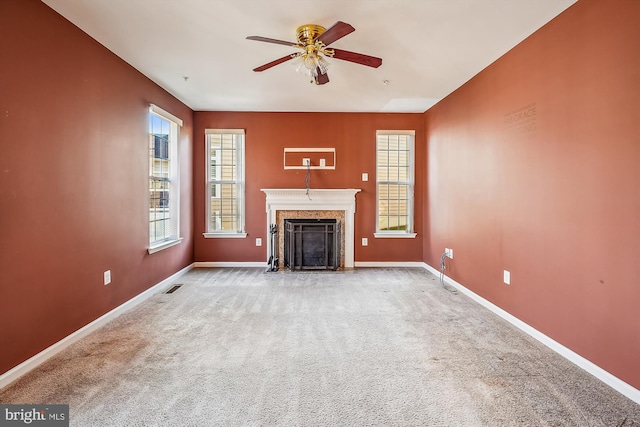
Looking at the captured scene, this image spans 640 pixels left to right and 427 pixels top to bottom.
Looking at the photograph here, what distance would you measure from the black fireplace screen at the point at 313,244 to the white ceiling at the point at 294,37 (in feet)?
6.45

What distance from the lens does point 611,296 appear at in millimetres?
2059

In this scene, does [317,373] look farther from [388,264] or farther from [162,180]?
[388,264]

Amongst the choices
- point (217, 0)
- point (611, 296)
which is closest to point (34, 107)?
point (217, 0)

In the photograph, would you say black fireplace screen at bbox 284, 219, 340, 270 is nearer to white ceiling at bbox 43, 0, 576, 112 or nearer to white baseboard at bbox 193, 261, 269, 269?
white baseboard at bbox 193, 261, 269, 269

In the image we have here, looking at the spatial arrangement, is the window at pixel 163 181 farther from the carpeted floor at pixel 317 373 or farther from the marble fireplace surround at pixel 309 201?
the marble fireplace surround at pixel 309 201

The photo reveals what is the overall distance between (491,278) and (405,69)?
2382 millimetres

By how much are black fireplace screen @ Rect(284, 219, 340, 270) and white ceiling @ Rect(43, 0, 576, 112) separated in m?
1.97

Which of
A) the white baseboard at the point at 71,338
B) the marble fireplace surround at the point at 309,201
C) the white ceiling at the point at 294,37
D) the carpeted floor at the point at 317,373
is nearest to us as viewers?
the carpeted floor at the point at 317,373

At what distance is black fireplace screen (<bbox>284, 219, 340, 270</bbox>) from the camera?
5.11 m

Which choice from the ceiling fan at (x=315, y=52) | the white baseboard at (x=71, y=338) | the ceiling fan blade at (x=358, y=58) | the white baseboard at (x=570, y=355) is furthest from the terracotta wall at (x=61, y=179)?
the white baseboard at (x=570, y=355)

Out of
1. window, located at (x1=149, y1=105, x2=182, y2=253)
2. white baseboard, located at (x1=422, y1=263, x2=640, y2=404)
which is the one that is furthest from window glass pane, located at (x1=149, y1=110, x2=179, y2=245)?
white baseboard, located at (x1=422, y1=263, x2=640, y2=404)

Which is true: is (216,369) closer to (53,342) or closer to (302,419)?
(302,419)

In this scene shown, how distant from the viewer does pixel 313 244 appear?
203 inches

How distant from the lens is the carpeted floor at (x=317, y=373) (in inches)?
68.8
